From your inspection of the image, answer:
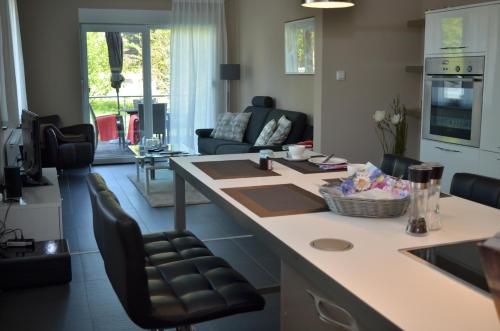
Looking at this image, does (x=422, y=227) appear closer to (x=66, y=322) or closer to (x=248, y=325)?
(x=248, y=325)

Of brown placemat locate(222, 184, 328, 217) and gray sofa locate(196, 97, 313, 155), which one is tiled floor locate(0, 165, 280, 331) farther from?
gray sofa locate(196, 97, 313, 155)

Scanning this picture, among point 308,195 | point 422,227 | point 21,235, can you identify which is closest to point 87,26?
point 21,235

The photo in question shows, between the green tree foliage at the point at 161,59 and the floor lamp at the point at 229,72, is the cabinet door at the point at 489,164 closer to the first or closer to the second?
the floor lamp at the point at 229,72

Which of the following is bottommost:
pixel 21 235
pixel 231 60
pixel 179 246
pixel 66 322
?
pixel 66 322

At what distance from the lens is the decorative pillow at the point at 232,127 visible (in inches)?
306

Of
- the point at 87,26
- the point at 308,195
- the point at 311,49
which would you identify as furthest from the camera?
the point at 87,26

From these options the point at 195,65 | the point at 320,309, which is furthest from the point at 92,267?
the point at 195,65

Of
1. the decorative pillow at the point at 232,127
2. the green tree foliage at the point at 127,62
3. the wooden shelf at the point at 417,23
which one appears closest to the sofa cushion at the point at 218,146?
the decorative pillow at the point at 232,127

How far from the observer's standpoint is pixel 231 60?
361 inches

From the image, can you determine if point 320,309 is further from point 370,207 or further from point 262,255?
point 262,255

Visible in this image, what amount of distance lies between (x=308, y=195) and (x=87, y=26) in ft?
22.1

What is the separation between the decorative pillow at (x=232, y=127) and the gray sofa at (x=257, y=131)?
7 centimetres

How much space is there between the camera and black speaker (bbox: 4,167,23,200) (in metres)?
3.90

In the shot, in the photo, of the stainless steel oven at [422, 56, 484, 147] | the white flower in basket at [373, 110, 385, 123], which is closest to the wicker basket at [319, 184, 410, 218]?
the stainless steel oven at [422, 56, 484, 147]
